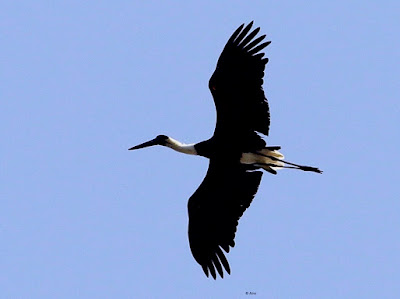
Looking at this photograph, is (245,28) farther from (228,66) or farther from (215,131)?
(215,131)

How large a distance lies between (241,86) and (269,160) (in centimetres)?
149

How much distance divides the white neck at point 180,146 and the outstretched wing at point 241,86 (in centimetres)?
Result: 92

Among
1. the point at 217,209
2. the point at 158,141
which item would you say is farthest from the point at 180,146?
the point at 217,209

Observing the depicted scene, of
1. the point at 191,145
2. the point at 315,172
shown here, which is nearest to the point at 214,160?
the point at 191,145

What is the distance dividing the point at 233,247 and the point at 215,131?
6.68ft

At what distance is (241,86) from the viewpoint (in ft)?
59.5

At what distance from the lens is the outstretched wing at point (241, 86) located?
1795 centimetres

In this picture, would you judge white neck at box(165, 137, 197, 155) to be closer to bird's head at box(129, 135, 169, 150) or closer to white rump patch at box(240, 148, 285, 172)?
bird's head at box(129, 135, 169, 150)

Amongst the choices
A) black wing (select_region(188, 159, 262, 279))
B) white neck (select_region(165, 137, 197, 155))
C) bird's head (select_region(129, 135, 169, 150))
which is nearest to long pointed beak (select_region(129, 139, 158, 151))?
bird's head (select_region(129, 135, 169, 150))

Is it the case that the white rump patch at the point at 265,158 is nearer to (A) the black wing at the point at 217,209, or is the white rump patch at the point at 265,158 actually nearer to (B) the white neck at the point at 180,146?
(A) the black wing at the point at 217,209

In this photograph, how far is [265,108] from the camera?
59.6 ft

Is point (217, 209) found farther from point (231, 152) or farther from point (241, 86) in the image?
point (241, 86)

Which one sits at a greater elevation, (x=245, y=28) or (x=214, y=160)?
(x=245, y=28)

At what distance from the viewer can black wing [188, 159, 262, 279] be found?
19.2 meters
